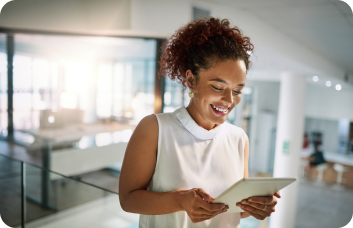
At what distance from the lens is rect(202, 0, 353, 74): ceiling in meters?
2.67

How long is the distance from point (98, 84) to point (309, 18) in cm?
303

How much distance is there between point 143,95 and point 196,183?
308 centimetres

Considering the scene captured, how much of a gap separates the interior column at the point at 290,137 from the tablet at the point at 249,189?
5.71m

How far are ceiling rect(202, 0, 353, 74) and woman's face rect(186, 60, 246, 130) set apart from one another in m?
2.18

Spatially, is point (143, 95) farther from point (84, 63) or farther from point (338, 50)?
point (338, 50)

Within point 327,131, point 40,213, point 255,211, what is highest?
point 255,211

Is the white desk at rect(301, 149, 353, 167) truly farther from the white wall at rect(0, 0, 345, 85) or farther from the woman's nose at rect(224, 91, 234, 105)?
the woman's nose at rect(224, 91, 234, 105)

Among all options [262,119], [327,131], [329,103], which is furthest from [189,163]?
[327,131]

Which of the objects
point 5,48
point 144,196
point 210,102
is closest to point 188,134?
point 210,102

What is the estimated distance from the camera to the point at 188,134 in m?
0.94

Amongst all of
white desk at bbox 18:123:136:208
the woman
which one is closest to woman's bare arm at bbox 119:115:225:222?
the woman

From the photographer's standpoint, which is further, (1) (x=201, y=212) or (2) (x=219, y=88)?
(2) (x=219, y=88)

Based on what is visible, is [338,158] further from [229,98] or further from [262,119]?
[229,98]

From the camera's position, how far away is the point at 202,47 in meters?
0.92
